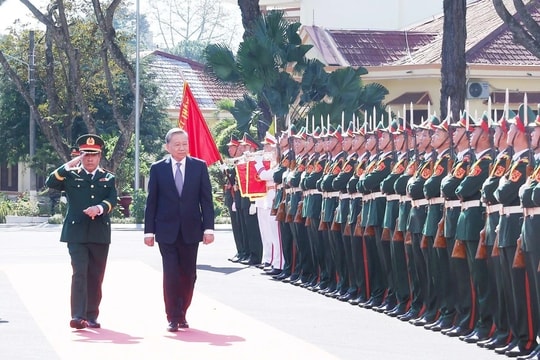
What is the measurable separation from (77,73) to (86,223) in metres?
29.9

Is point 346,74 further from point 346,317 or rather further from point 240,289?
point 346,317

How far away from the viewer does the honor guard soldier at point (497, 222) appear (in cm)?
1240

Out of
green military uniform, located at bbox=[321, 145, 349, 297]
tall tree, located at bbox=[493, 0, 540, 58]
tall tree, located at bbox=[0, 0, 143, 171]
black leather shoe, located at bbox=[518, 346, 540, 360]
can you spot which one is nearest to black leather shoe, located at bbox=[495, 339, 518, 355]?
black leather shoe, located at bbox=[518, 346, 540, 360]

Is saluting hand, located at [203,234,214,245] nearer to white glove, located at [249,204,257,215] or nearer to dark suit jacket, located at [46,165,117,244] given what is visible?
dark suit jacket, located at [46,165,117,244]

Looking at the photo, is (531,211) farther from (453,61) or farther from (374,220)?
(453,61)

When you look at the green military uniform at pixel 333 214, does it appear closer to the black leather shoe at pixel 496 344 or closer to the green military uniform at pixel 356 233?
the green military uniform at pixel 356 233

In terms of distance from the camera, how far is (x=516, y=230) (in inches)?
477

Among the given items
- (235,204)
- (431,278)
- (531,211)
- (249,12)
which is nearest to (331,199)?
(431,278)

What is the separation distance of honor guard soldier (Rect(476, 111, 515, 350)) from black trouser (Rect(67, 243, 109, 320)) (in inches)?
145

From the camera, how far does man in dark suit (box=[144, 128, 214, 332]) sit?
13812 mm

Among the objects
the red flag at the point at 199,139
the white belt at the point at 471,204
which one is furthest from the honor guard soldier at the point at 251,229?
the white belt at the point at 471,204

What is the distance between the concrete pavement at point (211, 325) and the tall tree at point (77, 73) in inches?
898

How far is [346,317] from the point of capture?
15008 mm

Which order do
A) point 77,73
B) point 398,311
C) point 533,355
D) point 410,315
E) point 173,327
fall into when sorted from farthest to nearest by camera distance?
point 77,73
point 398,311
point 410,315
point 173,327
point 533,355
